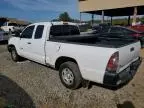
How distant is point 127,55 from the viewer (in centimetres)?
499

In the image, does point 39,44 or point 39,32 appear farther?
point 39,32

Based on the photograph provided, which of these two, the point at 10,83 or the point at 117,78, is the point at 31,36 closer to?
the point at 10,83

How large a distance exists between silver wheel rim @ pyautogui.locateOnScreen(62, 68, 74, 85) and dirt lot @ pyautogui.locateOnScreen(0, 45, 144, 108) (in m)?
0.26

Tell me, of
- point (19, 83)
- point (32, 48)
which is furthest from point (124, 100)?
point (32, 48)

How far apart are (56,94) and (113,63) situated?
1969 mm

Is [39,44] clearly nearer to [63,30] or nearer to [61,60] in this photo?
[63,30]

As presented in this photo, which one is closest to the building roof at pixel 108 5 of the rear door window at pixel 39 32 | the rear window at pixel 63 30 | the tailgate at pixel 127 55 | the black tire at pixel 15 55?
the rear window at pixel 63 30

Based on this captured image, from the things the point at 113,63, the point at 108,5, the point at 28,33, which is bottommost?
the point at 113,63

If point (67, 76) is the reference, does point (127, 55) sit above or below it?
above

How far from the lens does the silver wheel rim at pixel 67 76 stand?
567cm

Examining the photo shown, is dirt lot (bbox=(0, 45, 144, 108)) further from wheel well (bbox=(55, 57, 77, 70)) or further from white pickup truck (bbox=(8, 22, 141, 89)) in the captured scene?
wheel well (bbox=(55, 57, 77, 70))

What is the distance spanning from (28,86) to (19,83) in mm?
461

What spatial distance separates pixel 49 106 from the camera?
190 inches

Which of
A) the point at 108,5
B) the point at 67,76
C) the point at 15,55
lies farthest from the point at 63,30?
the point at 108,5
